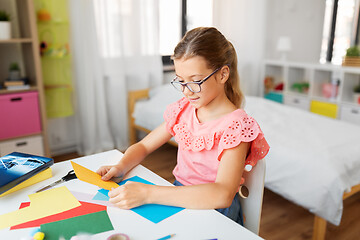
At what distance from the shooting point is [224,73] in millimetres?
1028

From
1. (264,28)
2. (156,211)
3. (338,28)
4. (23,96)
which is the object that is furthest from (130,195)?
(338,28)

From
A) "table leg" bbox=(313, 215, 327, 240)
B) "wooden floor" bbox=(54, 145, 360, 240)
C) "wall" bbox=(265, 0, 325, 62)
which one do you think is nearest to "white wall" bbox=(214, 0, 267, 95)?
"wall" bbox=(265, 0, 325, 62)

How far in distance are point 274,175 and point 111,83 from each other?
175cm

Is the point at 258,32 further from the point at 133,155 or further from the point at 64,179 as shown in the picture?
the point at 64,179

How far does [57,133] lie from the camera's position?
2.97 m

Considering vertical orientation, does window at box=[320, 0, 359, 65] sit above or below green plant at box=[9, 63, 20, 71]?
Answer: above

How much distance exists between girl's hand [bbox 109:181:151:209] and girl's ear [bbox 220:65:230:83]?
399 millimetres

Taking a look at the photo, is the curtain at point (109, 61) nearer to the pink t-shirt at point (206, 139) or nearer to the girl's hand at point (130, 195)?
the pink t-shirt at point (206, 139)

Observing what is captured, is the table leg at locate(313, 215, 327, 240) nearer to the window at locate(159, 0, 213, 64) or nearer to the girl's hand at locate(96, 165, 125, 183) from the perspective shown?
the girl's hand at locate(96, 165, 125, 183)

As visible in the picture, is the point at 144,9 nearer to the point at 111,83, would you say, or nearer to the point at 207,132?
the point at 111,83

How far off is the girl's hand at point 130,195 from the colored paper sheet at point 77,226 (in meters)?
0.05

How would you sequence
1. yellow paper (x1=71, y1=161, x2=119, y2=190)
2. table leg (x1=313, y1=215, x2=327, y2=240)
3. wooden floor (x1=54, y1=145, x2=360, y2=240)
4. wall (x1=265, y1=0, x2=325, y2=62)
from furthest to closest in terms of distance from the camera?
wall (x1=265, y1=0, x2=325, y2=62) → wooden floor (x1=54, y1=145, x2=360, y2=240) → table leg (x1=313, y1=215, x2=327, y2=240) → yellow paper (x1=71, y1=161, x2=119, y2=190)

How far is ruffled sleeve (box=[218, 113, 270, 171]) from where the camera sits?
3.22 ft

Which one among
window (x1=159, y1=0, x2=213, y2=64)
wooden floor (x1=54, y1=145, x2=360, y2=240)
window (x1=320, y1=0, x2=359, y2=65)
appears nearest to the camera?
wooden floor (x1=54, y1=145, x2=360, y2=240)
